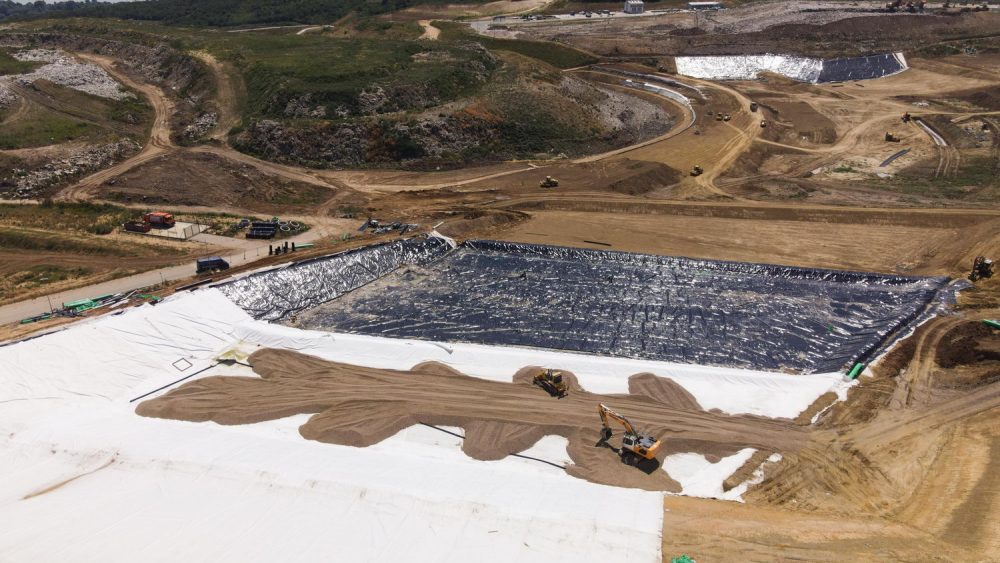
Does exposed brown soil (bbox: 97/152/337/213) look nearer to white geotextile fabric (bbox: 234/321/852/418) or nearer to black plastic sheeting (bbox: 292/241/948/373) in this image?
black plastic sheeting (bbox: 292/241/948/373)

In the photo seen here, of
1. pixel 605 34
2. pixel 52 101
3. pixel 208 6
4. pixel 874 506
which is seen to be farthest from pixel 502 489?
pixel 208 6

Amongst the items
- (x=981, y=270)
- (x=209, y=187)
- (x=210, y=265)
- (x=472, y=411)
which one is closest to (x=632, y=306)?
(x=472, y=411)

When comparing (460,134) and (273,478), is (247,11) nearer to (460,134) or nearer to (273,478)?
(460,134)

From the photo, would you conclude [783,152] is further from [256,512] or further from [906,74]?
[256,512]

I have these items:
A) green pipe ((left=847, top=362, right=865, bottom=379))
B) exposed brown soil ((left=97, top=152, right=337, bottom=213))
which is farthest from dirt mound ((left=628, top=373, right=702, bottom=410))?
exposed brown soil ((left=97, top=152, right=337, bottom=213))

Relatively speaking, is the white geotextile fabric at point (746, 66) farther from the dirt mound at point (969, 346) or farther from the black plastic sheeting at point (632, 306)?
the dirt mound at point (969, 346)

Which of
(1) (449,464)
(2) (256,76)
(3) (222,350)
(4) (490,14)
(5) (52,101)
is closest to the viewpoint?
(1) (449,464)
